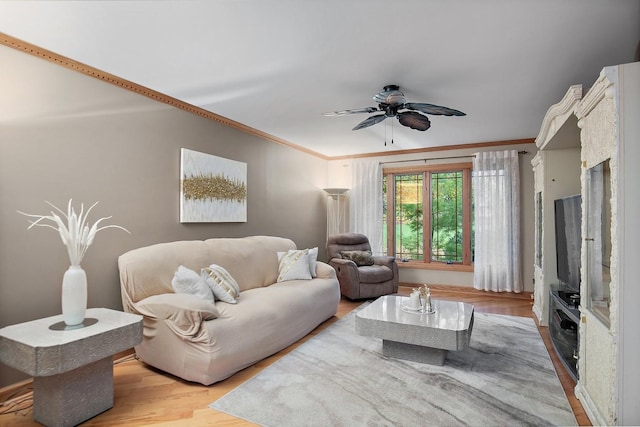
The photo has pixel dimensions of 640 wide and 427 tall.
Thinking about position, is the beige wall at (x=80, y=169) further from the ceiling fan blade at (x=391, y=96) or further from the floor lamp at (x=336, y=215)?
the floor lamp at (x=336, y=215)

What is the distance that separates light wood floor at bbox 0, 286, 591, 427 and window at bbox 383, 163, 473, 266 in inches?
118

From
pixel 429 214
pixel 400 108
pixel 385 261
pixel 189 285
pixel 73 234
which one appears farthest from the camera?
pixel 429 214

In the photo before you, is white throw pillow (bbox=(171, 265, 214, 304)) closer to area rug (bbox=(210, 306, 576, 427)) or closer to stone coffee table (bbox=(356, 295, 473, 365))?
area rug (bbox=(210, 306, 576, 427))

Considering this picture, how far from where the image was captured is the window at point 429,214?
5883 mm

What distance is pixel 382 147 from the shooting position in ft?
19.5

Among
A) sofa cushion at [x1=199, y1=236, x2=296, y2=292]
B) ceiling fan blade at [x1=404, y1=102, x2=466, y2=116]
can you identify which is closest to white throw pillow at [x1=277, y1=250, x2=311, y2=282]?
sofa cushion at [x1=199, y1=236, x2=296, y2=292]

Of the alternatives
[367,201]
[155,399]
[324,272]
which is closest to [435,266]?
[367,201]

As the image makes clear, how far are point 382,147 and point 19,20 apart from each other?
4.81m

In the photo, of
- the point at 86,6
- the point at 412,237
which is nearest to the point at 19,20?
the point at 86,6

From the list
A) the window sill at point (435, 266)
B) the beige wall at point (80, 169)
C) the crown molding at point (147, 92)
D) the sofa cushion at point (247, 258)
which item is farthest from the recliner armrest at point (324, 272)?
the window sill at point (435, 266)

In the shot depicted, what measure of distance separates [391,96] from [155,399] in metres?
2.96

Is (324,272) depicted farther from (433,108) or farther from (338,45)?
(338,45)

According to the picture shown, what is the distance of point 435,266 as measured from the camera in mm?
5980

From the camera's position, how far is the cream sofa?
97.0 inches
